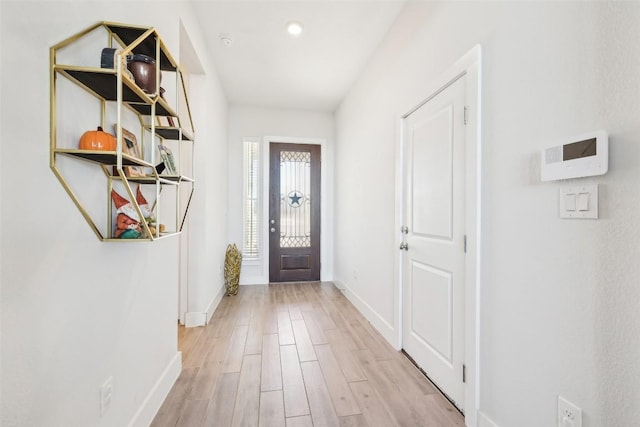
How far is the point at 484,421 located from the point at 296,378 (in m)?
1.13

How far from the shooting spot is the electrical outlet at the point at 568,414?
1.02 meters

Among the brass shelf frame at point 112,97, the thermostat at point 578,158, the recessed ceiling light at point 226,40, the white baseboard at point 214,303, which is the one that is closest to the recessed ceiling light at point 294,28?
the recessed ceiling light at point 226,40

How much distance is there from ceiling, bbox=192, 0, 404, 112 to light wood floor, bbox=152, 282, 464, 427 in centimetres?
282

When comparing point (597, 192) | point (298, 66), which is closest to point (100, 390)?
Answer: point (597, 192)

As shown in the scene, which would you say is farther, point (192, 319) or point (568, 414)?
point (192, 319)

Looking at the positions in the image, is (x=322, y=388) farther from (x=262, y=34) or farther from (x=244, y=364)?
(x=262, y=34)

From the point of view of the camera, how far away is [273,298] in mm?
3812

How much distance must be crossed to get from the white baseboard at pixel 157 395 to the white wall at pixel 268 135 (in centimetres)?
252

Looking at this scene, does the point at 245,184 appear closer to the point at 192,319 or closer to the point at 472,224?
the point at 192,319

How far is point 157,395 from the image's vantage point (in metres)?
1.66

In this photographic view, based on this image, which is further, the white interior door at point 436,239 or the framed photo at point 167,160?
the white interior door at point 436,239

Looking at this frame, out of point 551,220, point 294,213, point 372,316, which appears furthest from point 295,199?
point 551,220

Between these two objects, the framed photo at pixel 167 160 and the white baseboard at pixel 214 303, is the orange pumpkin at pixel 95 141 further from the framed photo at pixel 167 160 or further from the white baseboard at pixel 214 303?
the white baseboard at pixel 214 303

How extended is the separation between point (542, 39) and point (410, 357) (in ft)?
7.06
